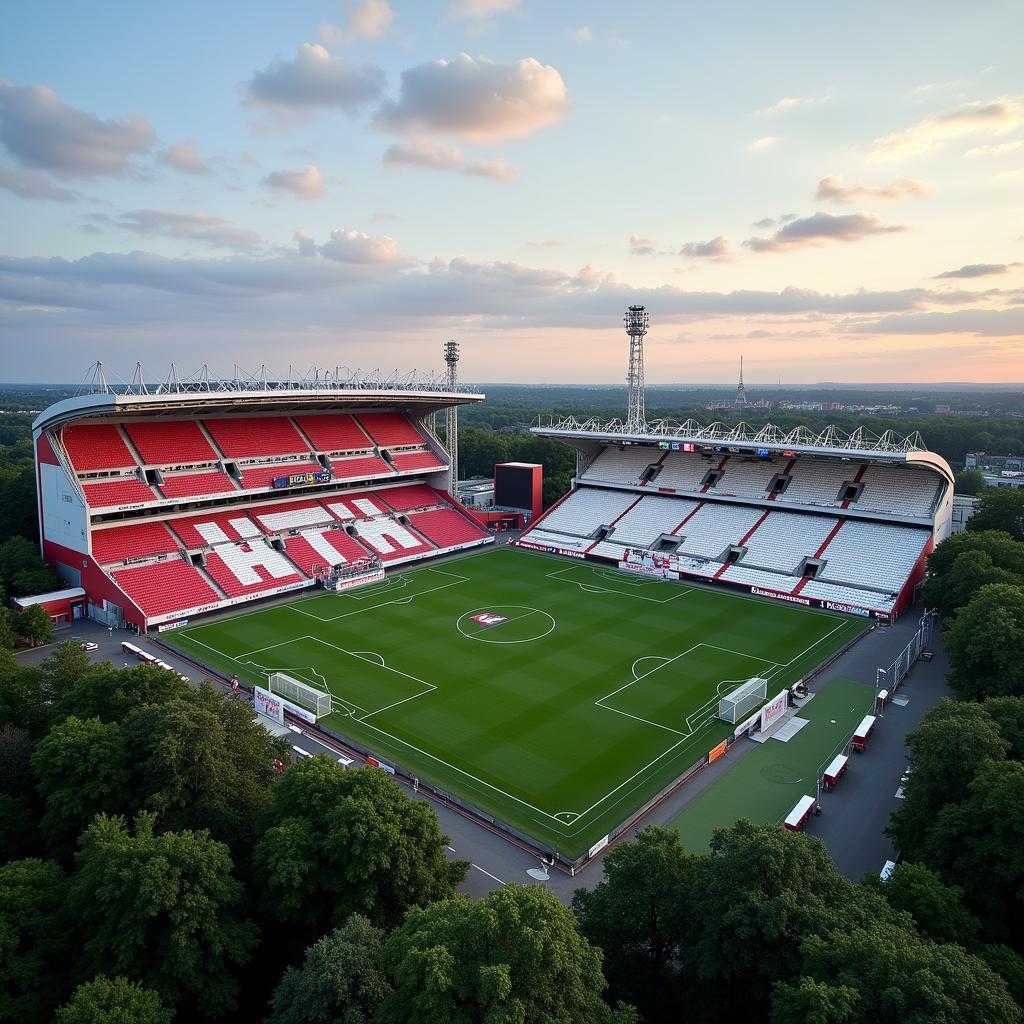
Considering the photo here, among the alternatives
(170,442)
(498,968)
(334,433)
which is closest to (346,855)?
(498,968)

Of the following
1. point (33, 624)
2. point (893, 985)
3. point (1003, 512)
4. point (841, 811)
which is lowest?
point (841, 811)

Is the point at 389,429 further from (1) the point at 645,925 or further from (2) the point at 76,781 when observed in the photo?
(1) the point at 645,925

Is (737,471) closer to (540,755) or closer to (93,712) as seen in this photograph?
(540,755)

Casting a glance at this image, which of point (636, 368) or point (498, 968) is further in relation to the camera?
point (636, 368)

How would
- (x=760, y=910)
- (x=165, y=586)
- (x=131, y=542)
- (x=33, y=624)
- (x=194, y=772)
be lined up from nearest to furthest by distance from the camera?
1. (x=760, y=910)
2. (x=194, y=772)
3. (x=33, y=624)
4. (x=165, y=586)
5. (x=131, y=542)

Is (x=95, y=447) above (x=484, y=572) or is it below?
above

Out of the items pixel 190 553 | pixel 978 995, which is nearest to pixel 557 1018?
pixel 978 995

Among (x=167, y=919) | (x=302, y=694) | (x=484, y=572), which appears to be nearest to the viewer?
(x=167, y=919)

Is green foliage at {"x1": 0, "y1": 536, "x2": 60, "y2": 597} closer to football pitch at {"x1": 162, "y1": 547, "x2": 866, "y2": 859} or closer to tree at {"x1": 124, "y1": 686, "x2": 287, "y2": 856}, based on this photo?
football pitch at {"x1": 162, "y1": 547, "x2": 866, "y2": 859}
